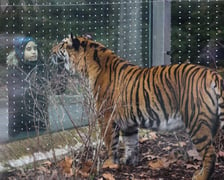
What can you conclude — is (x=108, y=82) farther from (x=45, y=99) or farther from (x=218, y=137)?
(x=218, y=137)

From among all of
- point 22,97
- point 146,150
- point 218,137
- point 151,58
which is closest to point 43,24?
point 22,97

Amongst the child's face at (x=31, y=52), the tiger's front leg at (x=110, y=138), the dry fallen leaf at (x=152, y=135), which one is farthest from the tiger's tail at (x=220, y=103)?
the child's face at (x=31, y=52)

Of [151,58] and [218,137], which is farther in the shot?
[151,58]

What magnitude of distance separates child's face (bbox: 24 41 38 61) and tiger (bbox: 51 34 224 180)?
178 millimetres

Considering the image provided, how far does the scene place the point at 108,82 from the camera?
5887mm

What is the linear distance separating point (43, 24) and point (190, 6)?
1.41 m

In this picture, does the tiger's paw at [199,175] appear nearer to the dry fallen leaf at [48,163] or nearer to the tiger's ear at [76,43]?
the dry fallen leaf at [48,163]

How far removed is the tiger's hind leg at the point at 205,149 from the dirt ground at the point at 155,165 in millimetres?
159

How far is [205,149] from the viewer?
5.35 meters

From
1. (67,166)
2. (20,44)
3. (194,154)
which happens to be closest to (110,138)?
(67,166)

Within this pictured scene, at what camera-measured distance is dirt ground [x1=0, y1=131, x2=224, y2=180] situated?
17.9 ft

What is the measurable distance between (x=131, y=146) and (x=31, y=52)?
4.22 ft

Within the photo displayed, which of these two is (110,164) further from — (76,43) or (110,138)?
(76,43)

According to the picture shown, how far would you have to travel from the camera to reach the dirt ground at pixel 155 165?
5449 millimetres
